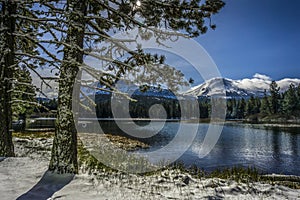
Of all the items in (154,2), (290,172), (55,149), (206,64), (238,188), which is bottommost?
(290,172)

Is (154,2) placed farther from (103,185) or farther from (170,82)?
(103,185)

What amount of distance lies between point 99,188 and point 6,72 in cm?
459

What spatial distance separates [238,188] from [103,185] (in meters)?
3.36

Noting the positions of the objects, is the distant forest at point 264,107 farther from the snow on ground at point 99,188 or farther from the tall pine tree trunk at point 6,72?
the snow on ground at point 99,188

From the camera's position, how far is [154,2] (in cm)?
610

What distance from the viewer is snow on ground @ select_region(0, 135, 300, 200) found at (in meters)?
4.54

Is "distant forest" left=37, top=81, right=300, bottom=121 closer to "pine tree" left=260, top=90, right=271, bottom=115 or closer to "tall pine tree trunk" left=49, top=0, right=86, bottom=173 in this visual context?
"pine tree" left=260, top=90, right=271, bottom=115

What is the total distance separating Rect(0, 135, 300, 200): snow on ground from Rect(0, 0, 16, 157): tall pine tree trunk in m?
0.82

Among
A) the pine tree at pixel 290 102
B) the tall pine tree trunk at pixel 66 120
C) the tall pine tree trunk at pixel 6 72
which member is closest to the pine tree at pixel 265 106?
the pine tree at pixel 290 102

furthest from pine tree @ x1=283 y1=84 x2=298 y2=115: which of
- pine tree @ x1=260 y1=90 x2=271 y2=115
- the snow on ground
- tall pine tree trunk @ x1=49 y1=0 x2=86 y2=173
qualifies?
tall pine tree trunk @ x1=49 y1=0 x2=86 y2=173

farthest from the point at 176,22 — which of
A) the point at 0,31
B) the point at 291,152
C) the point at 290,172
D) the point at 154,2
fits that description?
the point at 291,152

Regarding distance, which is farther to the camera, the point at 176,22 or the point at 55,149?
the point at 176,22

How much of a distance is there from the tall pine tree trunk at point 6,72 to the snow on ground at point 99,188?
820 mm

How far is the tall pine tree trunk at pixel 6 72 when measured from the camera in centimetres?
672
